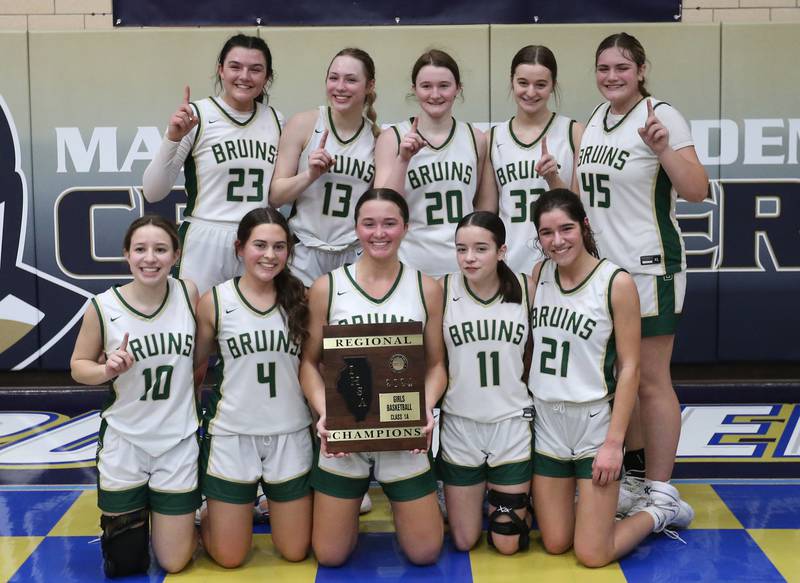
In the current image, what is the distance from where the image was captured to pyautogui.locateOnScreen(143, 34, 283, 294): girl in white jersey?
407 cm

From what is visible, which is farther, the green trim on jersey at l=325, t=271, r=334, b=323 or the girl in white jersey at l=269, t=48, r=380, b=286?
the girl in white jersey at l=269, t=48, r=380, b=286

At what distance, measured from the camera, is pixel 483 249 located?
3660 mm

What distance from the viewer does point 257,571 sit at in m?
3.62

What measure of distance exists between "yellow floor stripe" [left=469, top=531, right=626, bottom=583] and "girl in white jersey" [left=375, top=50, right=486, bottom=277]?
1182mm

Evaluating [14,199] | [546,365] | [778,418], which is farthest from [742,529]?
[14,199]

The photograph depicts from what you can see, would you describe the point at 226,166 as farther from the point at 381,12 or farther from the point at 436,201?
the point at 381,12

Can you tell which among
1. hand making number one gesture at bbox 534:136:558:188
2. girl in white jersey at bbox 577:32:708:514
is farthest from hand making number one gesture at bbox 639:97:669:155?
hand making number one gesture at bbox 534:136:558:188

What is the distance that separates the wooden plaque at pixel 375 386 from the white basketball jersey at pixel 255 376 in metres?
Result: 0.22

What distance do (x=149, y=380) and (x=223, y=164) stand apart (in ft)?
3.29

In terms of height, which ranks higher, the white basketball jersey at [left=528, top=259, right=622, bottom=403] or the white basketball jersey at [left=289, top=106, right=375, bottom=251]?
the white basketball jersey at [left=289, top=106, right=375, bottom=251]

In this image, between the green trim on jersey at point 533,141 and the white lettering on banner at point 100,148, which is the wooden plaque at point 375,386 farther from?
the white lettering on banner at point 100,148

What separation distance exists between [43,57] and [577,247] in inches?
165

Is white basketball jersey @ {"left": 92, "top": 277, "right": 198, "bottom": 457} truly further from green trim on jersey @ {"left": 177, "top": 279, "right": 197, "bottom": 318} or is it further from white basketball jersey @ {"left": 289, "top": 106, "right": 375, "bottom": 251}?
white basketball jersey @ {"left": 289, "top": 106, "right": 375, "bottom": 251}

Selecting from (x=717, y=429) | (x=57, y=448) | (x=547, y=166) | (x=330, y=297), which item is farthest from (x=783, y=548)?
(x=57, y=448)
